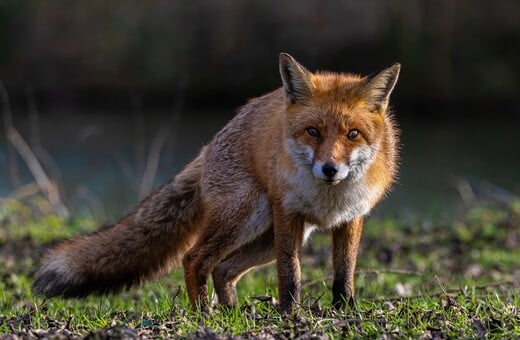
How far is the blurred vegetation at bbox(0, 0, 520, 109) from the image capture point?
2327 centimetres

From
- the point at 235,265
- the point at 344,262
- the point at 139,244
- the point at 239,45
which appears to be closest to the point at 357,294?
the point at 235,265

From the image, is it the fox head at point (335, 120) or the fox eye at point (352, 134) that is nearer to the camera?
the fox head at point (335, 120)

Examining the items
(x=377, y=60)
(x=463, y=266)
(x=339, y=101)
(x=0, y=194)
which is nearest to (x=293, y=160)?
(x=339, y=101)

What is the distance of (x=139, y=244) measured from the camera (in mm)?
6664

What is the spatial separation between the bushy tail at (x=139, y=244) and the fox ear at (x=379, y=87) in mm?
1493

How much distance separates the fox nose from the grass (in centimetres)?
81

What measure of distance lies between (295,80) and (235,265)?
151 centimetres

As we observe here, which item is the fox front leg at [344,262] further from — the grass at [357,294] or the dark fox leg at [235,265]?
the dark fox leg at [235,265]

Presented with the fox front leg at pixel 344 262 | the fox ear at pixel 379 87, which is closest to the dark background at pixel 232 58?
the fox front leg at pixel 344 262

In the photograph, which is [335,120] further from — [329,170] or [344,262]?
[344,262]

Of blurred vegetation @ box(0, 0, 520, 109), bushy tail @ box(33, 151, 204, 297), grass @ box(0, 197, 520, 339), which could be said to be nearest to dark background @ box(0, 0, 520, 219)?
blurred vegetation @ box(0, 0, 520, 109)

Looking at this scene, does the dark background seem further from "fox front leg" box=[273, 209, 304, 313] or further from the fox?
"fox front leg" box=[273, 209, 304, 313]

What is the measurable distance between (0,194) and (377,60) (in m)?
11.1

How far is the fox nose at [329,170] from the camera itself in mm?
5406
